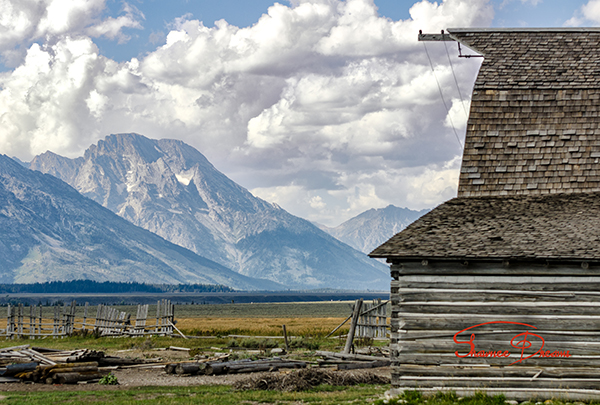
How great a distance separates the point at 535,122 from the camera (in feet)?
71.7

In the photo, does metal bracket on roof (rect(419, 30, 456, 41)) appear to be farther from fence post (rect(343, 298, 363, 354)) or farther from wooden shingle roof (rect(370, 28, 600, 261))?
fence post (rect(343, 298, 363, 354))

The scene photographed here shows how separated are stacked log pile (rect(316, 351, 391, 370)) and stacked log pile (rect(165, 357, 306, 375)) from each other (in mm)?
1087

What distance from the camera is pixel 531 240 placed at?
637 inches

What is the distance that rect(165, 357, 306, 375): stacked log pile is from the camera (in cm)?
2247

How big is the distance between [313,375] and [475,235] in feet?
22.7

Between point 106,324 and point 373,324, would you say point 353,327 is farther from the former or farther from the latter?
point 106,324

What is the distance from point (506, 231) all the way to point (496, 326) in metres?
2.61

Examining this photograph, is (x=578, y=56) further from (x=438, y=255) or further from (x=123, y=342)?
(x=123, y=342)

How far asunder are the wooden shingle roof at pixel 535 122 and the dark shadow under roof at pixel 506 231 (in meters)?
Answer: 0.69

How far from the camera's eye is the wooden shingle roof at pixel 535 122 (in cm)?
2080

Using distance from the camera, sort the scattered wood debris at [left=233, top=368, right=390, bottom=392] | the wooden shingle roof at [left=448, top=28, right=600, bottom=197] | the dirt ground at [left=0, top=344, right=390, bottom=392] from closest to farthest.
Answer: the scattered wood debris at [left=233, top=368, right=390, bottom=392]
the dirt ground at [left=0, top=344, right=390, bottom=392]
the wooden shingle roof at [left=448, top=28, right=600, bottom=197]

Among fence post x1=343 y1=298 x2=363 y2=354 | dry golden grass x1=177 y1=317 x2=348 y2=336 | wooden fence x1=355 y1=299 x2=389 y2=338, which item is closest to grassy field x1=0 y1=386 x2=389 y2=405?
fence post x1=343 y1=298 x2=363 y2=354

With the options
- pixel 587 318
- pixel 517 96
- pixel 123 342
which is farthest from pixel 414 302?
pixel 123 342

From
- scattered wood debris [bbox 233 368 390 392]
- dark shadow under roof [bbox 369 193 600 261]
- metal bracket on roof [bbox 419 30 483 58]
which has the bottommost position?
scattered wood debris [bbox 233 368 390 392]
